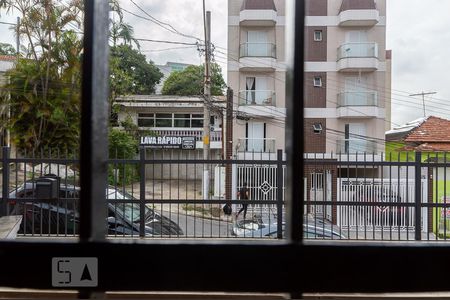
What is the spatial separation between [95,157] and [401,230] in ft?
14.5

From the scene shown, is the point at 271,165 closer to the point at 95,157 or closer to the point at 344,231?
the point at 344,231

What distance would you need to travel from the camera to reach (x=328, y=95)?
1188cm

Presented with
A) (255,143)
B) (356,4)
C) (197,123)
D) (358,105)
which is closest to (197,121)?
(197,123)

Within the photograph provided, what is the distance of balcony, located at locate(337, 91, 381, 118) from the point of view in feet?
39.9

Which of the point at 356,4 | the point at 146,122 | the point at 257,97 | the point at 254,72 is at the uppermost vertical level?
the point at 356,4

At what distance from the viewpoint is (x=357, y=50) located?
40.6ft

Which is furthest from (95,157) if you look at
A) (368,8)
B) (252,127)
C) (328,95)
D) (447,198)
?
(368,8)

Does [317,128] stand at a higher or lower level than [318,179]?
higher

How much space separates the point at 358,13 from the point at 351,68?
154cm

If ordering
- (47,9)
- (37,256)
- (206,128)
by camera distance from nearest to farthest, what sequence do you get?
1. (37,256)
2. (47,9)
3. (206,128)

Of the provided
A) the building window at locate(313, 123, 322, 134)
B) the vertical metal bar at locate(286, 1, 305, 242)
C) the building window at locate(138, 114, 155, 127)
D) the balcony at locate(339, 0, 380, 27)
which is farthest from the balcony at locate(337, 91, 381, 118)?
the vertical metal bar at locate(286, 1, 305, 242)

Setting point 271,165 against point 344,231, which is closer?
point 271,165

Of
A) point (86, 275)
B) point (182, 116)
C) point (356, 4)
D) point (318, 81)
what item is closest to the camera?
point (86, 275)

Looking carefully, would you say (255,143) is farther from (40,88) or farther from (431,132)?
(40,88)
